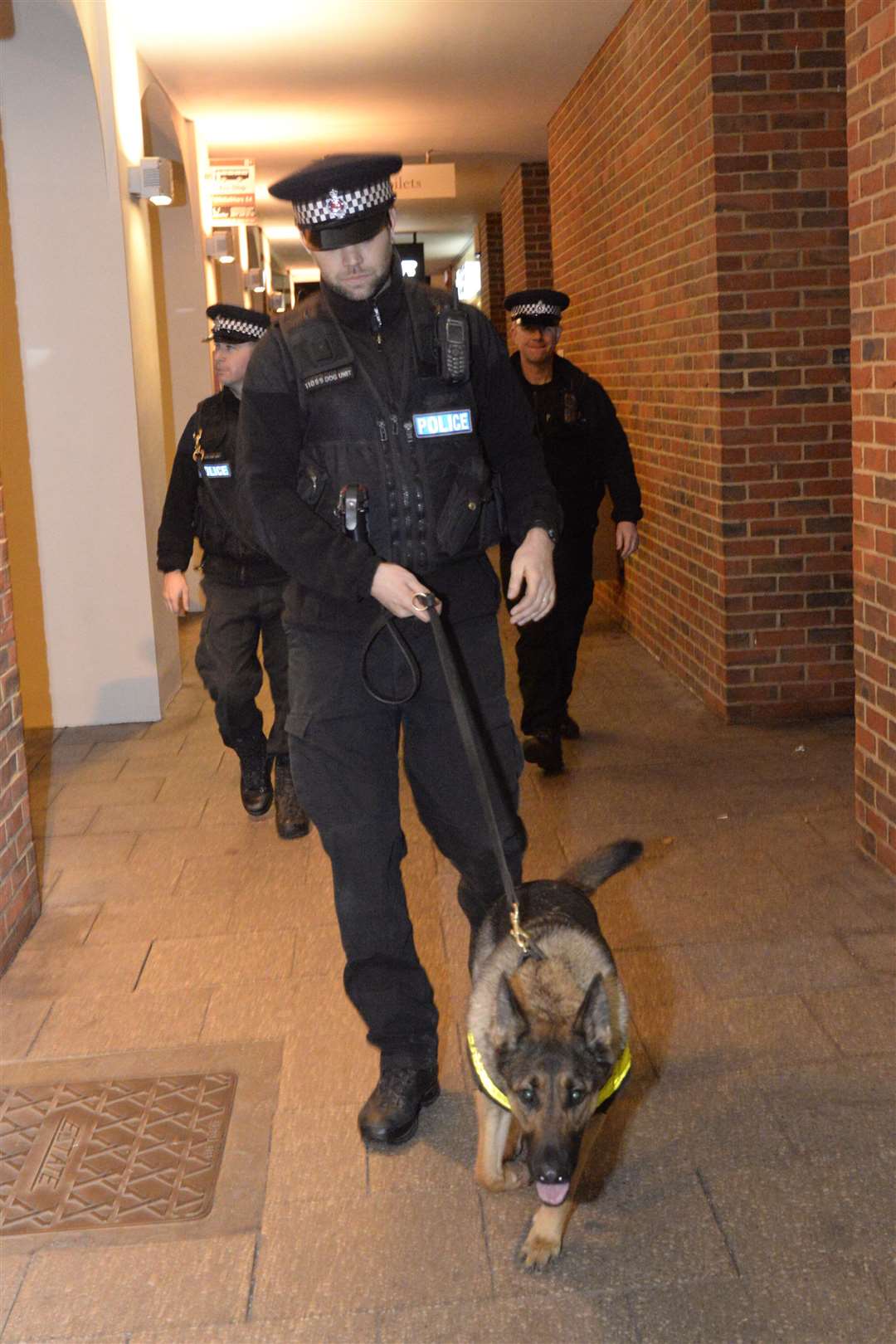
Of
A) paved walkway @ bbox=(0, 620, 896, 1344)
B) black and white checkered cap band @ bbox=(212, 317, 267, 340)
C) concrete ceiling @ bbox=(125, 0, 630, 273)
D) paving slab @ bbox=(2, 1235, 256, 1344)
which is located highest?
concrete ceiling @ bbox=(125, 0, 630, 273)

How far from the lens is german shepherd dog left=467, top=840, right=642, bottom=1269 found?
8.55 feet

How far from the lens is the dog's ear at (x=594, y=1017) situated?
103 inches

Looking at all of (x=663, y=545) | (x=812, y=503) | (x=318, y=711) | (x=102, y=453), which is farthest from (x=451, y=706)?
(x=663, y=545)

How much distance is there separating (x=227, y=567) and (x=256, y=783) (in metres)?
0.94

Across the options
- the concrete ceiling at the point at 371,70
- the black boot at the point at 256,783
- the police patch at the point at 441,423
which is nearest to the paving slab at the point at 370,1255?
the police patch at the point at 441,423

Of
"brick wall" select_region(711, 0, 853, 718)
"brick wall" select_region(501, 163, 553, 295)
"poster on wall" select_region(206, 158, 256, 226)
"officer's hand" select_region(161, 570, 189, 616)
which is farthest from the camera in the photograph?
"brick wall" select_region(501, 163, 553, 295)

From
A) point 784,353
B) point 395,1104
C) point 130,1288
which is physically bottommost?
point 130,1288

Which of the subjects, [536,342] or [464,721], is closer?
[464,721]

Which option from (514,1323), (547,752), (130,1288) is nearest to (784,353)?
(547,752)

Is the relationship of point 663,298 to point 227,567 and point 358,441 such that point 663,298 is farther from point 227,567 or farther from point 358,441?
point 358,441

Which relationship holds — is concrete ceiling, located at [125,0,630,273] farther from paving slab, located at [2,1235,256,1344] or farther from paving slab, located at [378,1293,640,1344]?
paving slab, located at [378,1293,640,1344]

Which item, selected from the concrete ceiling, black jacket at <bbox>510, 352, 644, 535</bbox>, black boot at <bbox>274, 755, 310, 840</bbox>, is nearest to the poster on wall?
the concrete ceiling

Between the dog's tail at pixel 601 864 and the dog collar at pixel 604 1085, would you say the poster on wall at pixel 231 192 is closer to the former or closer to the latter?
the dog's tail at pixel 601 864

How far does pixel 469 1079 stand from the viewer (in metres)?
3.75
